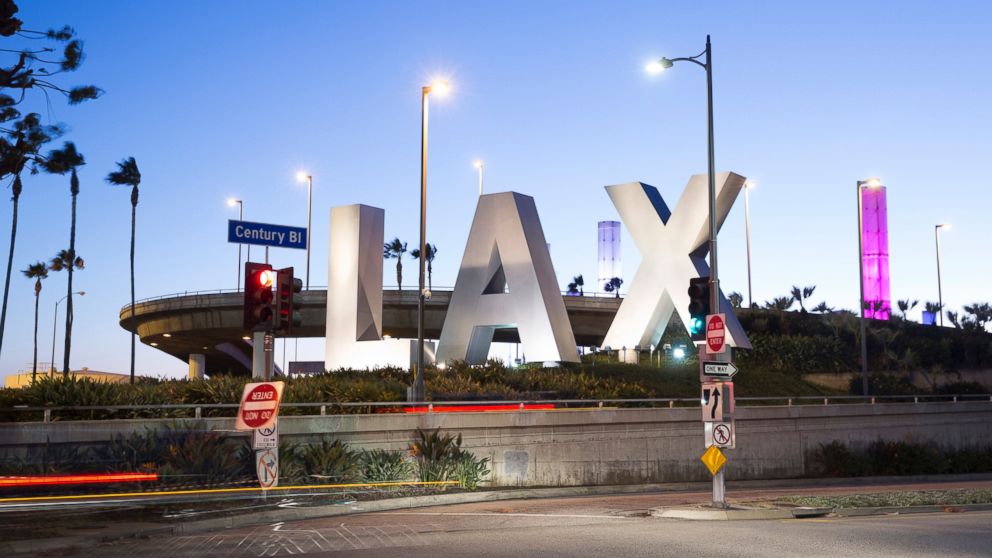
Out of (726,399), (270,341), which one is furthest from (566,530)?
(270,341)

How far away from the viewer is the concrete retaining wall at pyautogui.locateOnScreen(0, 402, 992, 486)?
84.1 ft

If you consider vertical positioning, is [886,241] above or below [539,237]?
above

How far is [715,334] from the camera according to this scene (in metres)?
20.1

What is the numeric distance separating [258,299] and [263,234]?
3574 millimetres

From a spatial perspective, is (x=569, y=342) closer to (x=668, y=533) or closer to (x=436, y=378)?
(x=436, y=378)

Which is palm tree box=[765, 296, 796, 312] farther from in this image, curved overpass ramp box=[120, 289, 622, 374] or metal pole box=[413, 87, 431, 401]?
metal pole box=[413, 87, 431, 401]

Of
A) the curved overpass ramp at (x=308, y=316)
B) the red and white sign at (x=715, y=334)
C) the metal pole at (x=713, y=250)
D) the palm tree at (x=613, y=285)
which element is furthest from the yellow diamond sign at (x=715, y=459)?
the palm tree at (x=613, y=285)

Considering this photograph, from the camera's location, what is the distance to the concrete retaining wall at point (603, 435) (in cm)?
2564

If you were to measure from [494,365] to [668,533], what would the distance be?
29.0 metres

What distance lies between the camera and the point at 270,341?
19.4 m

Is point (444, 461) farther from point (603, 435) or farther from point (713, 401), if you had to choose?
point (713, 401)

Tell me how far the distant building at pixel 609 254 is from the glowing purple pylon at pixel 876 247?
4366 centimetres

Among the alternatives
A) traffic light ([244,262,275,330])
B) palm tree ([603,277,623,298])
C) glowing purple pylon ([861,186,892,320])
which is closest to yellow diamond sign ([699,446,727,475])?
traffic light ([244,262,275,330])

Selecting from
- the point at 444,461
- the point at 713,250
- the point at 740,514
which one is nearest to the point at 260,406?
the point at 444,461
